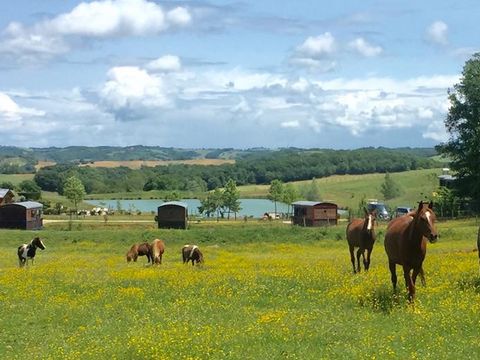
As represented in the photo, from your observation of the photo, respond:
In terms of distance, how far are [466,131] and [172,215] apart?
129 ft

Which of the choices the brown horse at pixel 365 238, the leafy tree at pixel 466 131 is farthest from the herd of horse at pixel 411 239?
the leafy tree at pixel 466 131

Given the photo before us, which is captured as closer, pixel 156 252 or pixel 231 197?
pixel 156 252

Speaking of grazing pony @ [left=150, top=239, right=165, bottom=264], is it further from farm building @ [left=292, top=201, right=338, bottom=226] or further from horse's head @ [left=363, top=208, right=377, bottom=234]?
farm building @ [left=292, top=201, right=338, bottom=226]

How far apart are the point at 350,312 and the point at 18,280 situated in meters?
16.8

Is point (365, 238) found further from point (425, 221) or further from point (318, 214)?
point (318, 214)

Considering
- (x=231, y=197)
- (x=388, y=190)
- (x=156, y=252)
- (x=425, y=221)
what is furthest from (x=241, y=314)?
(x=388, y=190)

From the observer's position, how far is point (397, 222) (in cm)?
2006

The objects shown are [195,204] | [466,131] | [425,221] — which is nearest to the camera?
[425,221]

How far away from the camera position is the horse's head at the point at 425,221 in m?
17.5

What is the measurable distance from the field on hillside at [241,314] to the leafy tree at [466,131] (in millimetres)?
49051

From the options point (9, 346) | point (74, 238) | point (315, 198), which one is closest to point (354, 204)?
point (315, 198)

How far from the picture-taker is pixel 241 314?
60.1 feet

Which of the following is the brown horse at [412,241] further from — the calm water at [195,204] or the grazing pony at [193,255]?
the calm water at [195,204]

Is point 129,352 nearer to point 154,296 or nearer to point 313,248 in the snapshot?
point 154,296
